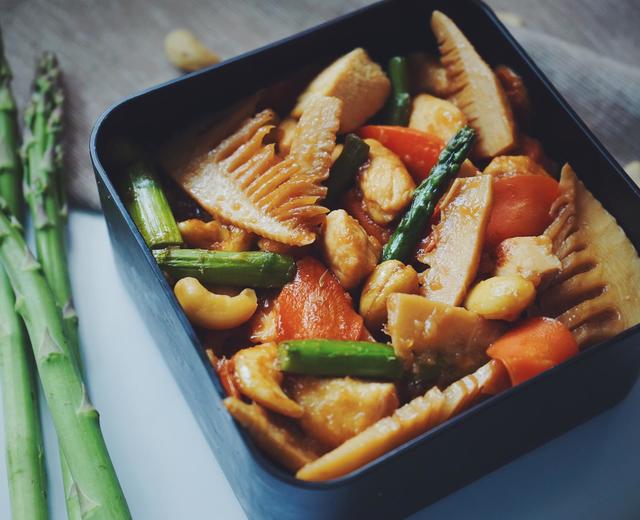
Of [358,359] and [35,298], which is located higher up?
[358,359]

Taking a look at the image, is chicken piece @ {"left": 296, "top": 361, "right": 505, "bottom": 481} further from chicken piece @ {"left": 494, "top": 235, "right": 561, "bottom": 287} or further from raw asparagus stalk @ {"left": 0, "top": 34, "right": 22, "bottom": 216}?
raw asparagus stalk @ {"left": 0, "top": 34, "right": 22, "bottom": 216}

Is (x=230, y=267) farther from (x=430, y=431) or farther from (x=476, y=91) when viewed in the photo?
(x=476, y=91)

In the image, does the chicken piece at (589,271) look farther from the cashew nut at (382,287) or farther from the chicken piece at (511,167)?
the cashew nut at (382,287)

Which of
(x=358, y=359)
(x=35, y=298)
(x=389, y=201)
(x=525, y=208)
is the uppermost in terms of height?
(x=525, y=208)

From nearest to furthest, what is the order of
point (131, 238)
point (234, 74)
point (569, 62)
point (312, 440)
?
point (312, 440), point (131, 238), point (234, 74), point (569, 62)

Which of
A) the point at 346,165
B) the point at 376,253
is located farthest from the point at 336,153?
the point at 376,253

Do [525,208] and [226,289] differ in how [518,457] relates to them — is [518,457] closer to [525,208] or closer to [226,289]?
[525,208]

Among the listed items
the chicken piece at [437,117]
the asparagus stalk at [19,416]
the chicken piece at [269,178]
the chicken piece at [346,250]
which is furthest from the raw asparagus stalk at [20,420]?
the chicken piece at [437,117]

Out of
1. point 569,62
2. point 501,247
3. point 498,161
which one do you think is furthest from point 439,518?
point 569,62
